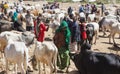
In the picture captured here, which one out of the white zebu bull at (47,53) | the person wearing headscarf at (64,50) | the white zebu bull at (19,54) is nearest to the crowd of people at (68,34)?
the person wearing headscarf at (64,50)

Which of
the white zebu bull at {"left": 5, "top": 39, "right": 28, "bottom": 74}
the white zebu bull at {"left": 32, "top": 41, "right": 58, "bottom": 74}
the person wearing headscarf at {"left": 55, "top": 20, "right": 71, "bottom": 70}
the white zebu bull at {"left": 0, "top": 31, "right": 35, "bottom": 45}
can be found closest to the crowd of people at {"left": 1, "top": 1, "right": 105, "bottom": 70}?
the person wearing headscarf at {"left": 55, "top": 20, "right": 71, "bottom": 70}

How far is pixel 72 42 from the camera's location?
1231cm

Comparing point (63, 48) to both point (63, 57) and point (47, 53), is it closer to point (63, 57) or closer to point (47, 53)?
point (63, 57)

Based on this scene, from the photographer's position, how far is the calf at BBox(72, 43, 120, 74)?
317 inches

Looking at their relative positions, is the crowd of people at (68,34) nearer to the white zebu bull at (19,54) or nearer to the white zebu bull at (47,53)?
the white zebu bull at (47,53)

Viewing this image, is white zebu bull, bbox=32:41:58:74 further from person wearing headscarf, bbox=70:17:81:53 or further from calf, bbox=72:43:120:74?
person wearing headscarf, bbox=70:17:81:53

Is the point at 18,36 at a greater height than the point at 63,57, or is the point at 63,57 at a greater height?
the point at 18,36

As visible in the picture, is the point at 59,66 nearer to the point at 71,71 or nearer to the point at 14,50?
the point at 71,71

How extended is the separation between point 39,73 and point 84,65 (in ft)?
7.64

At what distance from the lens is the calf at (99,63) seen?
8047 millimetres

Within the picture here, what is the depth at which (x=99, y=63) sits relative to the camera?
8.31 meters

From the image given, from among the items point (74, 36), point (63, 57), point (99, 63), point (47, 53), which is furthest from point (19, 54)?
point (74, 36)

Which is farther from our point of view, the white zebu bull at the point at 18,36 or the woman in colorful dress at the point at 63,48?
the white zebu bull at the point at 18,36

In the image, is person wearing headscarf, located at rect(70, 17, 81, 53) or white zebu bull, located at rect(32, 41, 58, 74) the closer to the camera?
white zebu bull, located at rect(32, 41, 58, 74)
